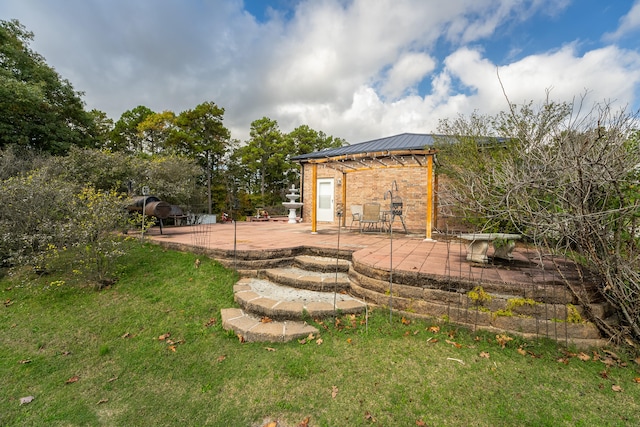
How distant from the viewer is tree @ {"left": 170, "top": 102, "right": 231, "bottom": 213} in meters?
18.2

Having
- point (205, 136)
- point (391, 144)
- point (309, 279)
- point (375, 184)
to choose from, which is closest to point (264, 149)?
point (205, 136)

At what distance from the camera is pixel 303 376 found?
7.16 feet

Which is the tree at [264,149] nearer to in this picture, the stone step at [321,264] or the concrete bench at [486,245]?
the stone step at [321,264]

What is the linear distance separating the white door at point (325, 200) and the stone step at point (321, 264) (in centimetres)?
710

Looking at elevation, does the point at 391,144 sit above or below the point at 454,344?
above

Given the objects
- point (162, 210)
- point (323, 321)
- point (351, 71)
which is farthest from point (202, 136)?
point (323, 321)

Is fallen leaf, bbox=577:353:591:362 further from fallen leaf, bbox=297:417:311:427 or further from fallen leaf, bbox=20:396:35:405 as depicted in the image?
fallen leaf, bbox=20:396:35:405

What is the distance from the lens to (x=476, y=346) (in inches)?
97.9

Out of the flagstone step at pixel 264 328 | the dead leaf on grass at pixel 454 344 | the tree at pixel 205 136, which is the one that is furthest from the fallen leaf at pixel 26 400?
the tree at pixel 205 136

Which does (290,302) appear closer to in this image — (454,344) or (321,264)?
(321,264)

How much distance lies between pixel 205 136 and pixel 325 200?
39.4 ft

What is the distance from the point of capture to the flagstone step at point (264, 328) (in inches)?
106

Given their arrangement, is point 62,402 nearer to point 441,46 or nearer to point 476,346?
point 476,346

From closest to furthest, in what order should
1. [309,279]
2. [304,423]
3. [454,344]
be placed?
1. [304,423]
2. [454,344]
3. [309,279]
